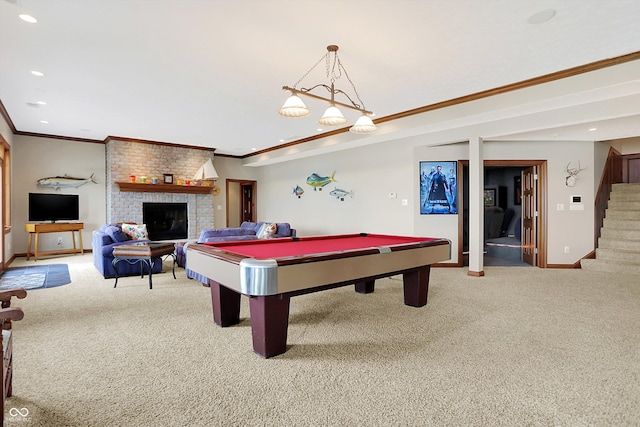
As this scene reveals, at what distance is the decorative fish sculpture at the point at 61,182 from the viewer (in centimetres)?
744

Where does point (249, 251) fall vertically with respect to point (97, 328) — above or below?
above

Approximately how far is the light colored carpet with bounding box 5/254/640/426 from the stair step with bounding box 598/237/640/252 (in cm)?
236

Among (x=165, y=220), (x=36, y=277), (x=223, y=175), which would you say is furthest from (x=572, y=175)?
(x=36, y=277)

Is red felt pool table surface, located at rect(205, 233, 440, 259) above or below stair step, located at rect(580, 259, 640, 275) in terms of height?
above

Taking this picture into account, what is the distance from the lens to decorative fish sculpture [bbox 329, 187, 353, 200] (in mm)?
7570

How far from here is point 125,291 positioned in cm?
442

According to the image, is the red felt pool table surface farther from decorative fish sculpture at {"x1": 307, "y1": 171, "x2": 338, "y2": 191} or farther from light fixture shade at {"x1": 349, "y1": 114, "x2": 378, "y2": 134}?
decorative fish sculpture at {"x1": 307, "y1": 171, "x2": 338, "y2": 191}

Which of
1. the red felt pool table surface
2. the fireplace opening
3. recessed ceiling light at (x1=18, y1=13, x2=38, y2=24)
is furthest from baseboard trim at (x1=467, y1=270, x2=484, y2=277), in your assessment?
the fireplace opening

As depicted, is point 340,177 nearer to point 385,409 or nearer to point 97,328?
point 97,328

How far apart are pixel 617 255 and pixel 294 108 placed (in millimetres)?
6128

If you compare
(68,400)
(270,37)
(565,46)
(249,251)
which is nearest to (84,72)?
(270,37)

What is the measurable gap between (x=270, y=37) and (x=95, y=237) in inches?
188

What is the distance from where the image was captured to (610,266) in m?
5.62

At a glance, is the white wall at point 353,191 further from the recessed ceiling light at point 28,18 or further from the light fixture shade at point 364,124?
the recessed ceiling light at point 28,18
